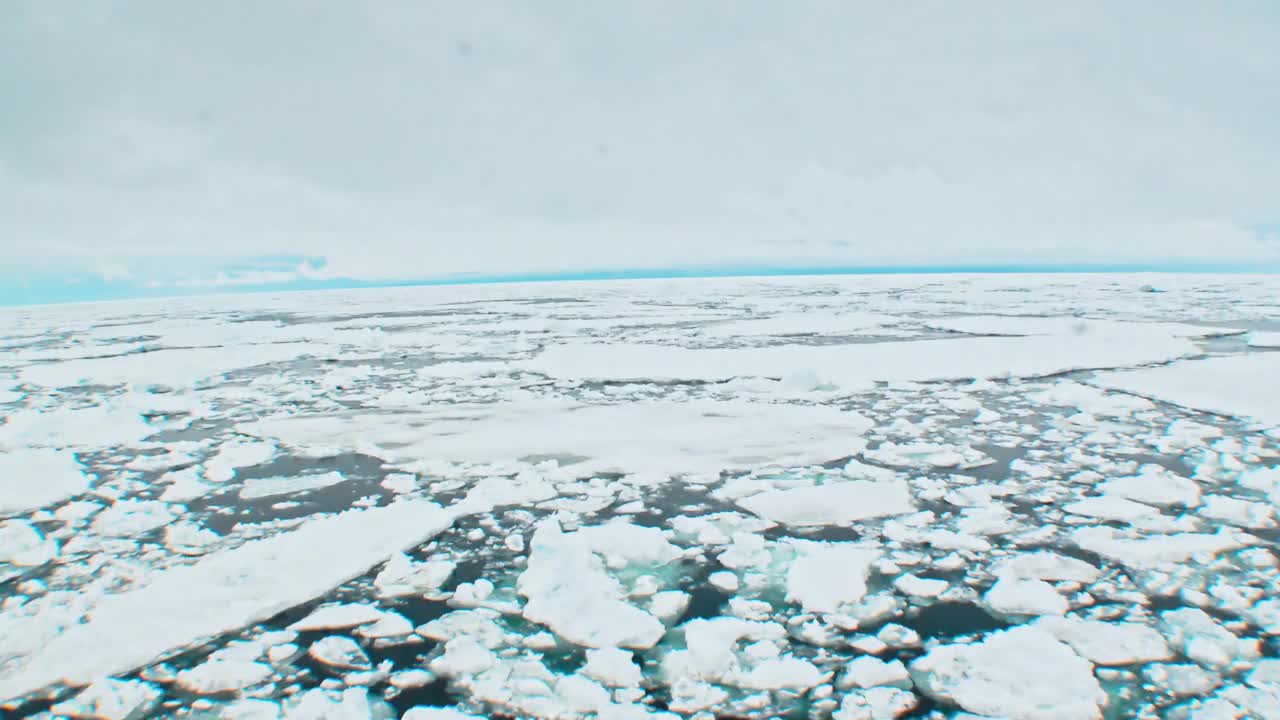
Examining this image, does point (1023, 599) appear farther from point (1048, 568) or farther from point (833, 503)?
point (833, 503)

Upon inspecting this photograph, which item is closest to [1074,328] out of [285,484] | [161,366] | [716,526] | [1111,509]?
[1111,509]

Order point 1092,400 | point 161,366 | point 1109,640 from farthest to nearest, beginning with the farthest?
point 161,366 < point 1092,400 < point 1109,640

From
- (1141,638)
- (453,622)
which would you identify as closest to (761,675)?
(453,622)

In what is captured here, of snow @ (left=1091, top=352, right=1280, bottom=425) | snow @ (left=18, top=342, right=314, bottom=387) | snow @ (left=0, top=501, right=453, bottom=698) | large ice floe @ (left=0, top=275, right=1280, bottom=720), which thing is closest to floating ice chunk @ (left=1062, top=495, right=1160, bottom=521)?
large ice floe @ (left=0, top=275, right=1280, bottom=720)

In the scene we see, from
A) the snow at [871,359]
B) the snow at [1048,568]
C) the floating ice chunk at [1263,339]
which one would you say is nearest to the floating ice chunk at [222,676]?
the snow at [1048,568]

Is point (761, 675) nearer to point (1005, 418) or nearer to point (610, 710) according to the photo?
point (610, 710)

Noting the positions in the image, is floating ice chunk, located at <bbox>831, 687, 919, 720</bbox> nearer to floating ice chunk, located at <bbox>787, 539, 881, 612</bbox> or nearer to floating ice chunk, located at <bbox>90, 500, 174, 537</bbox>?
floating ice chunk, located at <bbox>787, 539, 881, 612</bbox>

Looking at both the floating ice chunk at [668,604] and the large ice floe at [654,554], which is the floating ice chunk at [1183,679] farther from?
the floating ice chunk at [668,604]
